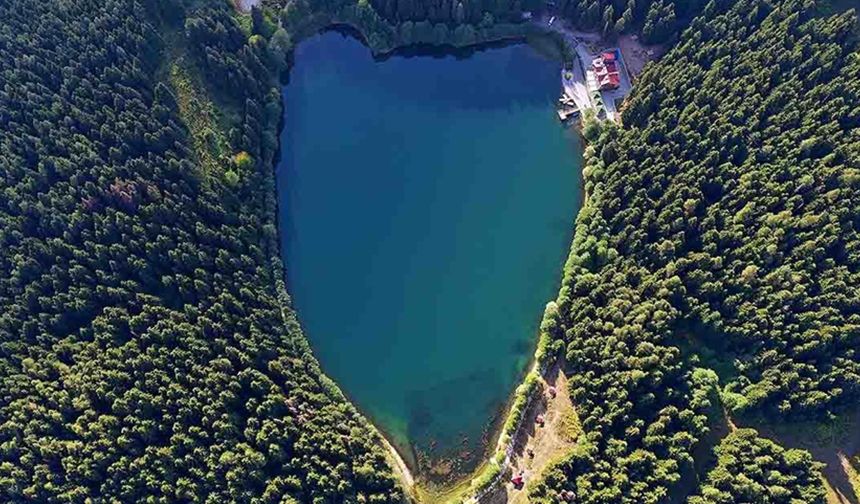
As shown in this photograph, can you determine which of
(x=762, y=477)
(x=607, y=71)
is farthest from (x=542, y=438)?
→ (x=607, y=71)

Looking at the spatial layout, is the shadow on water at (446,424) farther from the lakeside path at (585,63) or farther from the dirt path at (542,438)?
the lakeside path at (585,63)

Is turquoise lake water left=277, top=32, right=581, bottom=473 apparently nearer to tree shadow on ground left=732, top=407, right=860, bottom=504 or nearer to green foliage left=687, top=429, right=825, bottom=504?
green foliage left=687, top=429, right=825, bottom=504

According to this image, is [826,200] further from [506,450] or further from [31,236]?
[31,236]

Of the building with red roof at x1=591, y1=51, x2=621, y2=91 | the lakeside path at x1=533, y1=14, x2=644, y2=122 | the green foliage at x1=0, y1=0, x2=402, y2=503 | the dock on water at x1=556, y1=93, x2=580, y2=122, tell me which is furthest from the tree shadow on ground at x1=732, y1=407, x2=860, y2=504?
the building with red roof at x1=591, y1=51, x2=621, y2=91

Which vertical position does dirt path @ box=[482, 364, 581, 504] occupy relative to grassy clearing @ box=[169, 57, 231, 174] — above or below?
below

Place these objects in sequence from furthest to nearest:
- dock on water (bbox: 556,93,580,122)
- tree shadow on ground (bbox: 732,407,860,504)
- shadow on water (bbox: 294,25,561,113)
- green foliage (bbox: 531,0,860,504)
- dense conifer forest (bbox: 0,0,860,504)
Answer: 1. shadow on water (bbox: 294,25,561,113)
2. dock on water (bbox: 556,93,580,122)
3. green foliage (bbox: 531,0,860,504)
4. tree shadow on ground (bbox: 732,407,860,504)
5. dense conifer forest (bbox: 0,0,860,504)

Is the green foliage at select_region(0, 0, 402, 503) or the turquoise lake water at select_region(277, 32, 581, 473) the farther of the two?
the turquoise lake water at select_region(277, 32, 581, 473)
